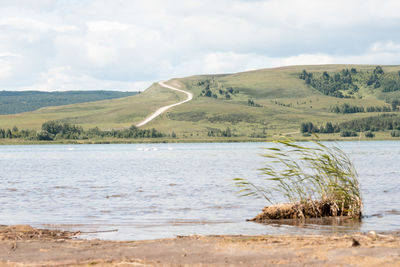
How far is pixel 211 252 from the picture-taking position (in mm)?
12469

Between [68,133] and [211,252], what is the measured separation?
16498cm

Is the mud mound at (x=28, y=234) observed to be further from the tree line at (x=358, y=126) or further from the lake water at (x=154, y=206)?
the tree line at (x=358, y=126)

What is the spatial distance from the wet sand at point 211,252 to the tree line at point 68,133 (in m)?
157

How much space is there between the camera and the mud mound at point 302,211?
1964 cm

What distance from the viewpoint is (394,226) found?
18.5 m

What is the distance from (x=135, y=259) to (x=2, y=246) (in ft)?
12.5

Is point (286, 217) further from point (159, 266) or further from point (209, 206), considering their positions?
point (159, 266)

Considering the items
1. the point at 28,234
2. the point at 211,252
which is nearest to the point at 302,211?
the point at 211,252

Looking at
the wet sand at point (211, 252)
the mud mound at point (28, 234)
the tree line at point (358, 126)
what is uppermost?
the tree line at point (358, 126)

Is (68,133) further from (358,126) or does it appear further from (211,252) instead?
(211,252)

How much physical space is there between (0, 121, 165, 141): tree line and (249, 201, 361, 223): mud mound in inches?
5968

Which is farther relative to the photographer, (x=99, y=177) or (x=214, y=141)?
(x=214, y=141)

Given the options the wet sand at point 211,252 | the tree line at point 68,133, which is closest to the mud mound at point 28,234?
the wet sand at point 211,252

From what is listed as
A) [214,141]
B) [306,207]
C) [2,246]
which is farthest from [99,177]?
[214,141]
